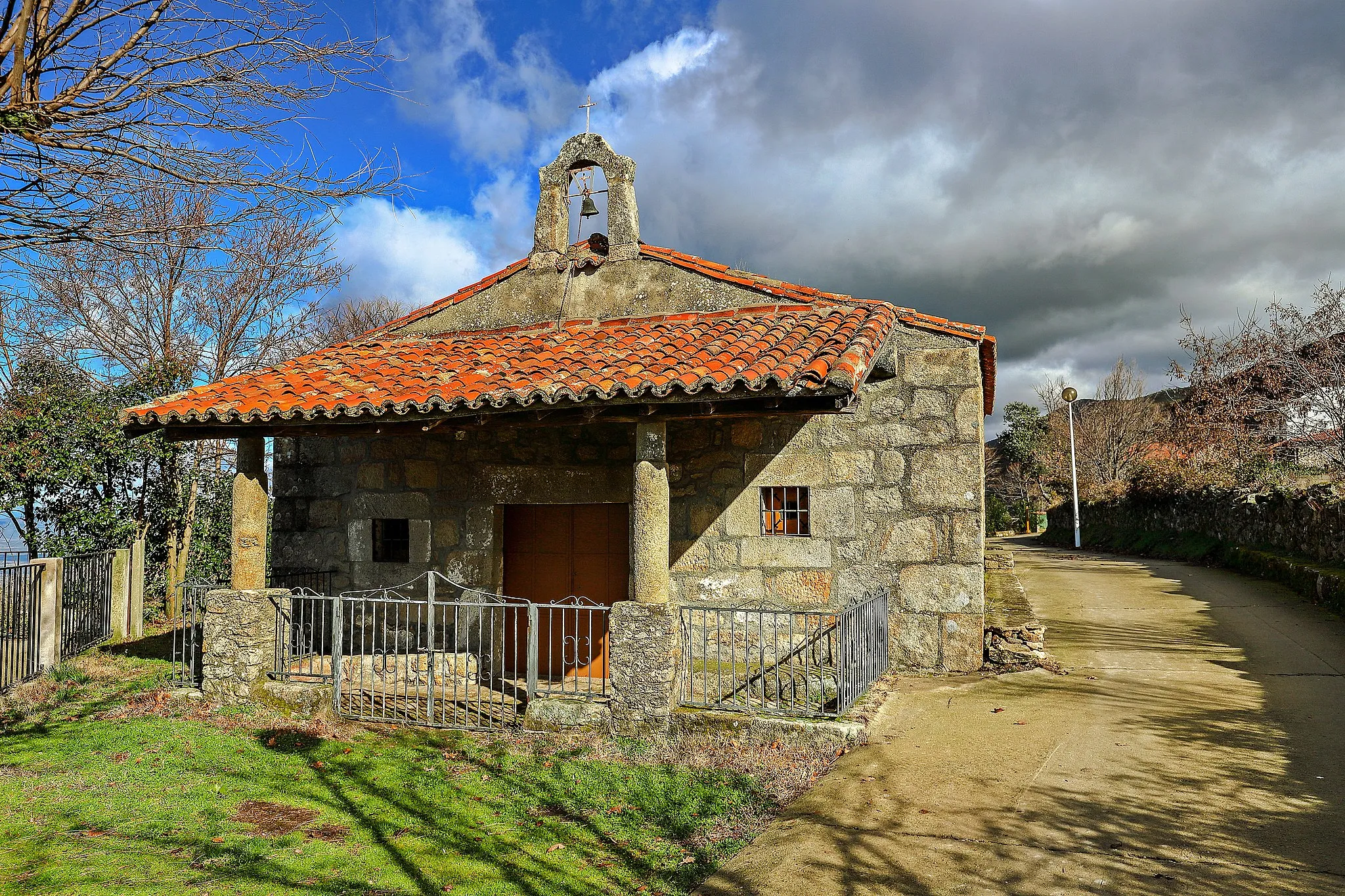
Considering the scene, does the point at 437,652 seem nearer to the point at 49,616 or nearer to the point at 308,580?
the point at 308,580

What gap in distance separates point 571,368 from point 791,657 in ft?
10.1

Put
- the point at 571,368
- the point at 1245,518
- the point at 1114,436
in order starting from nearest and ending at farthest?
the point at 571,368 < the point at 1245,518 < the point at 1114,436

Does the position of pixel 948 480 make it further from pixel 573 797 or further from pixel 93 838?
pixel 93 838

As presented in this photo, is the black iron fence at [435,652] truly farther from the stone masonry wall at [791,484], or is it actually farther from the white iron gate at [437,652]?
the stone masonry wall at [791,484]

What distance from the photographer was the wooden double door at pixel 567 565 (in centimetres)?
879

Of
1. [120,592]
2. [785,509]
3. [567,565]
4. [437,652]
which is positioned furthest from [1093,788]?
[120,592]

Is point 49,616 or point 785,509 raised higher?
point 785,509

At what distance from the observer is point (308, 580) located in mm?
9281

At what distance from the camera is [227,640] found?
24.2 ft

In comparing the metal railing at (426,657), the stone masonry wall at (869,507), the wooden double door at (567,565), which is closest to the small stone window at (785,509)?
the stone masonry wall at (869,507)

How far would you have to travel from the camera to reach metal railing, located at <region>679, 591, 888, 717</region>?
6543 mm

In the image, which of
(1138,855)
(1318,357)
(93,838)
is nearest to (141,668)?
(93,838)

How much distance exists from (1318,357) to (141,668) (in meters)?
20.2

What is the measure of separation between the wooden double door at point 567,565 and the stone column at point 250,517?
8.10 ft
